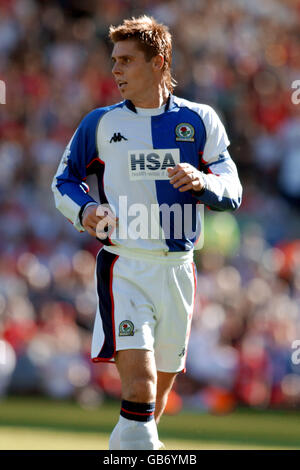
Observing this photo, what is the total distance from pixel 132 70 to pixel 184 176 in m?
0.85

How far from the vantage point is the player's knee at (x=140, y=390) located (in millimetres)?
5062

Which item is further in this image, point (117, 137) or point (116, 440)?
point (117, 137)

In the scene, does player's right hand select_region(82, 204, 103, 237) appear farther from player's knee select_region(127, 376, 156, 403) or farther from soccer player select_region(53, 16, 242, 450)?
player's knee select_region(127, 376, 156, 403)

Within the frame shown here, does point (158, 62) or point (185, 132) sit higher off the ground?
point (158, 62)

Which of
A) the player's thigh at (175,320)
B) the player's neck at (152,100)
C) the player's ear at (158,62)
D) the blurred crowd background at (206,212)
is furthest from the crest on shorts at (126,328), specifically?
the blurred crowd background at (206,212)

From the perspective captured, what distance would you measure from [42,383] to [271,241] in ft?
12.7

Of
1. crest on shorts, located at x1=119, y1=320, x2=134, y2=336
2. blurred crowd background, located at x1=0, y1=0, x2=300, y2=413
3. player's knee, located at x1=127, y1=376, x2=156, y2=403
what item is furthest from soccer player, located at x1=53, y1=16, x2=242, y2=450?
blurred crowd background, located at x1=0, y1=0, x2=300, y2=413

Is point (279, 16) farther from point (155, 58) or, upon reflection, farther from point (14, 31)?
point (155, 58)

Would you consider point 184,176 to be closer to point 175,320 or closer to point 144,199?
point 144,199

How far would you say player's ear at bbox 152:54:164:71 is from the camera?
18.2ft

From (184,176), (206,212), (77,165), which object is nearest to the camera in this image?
(184,176)

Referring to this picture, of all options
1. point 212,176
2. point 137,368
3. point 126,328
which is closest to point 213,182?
point 212,176

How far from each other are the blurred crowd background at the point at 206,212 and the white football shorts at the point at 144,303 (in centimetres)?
654

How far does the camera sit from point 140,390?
5062 mm
